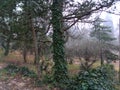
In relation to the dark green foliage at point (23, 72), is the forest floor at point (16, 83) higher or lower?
lower

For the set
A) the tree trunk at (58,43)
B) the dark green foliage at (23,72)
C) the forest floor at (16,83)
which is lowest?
the forest floor at (16,83)

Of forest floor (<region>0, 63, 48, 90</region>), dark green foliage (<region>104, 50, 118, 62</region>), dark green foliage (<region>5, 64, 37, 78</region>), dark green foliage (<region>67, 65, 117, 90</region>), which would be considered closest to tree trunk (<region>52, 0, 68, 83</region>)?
dark green foliage (<region>67, 65, 117, 90</region>)

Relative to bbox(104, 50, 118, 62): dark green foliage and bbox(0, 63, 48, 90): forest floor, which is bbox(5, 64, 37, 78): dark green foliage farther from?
bbox(104, 50, 118, 62): dark green foliage

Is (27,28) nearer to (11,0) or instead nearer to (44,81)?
(11,0)

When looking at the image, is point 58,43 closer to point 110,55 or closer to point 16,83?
point 16,83

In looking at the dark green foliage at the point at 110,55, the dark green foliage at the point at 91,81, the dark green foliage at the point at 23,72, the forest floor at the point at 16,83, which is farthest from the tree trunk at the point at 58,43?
the dark green foliage at the point at 110,55

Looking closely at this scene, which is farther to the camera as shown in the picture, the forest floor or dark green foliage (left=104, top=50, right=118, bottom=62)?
dark green foliage (left=104, top=50, right=118, bottom=62)

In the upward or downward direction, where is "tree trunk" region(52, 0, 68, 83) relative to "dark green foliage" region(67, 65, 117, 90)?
upward

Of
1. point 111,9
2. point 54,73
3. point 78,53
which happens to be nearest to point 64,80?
point 54,73

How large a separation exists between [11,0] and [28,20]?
142 centimetres

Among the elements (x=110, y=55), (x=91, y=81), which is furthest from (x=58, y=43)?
(x=110, y=55)

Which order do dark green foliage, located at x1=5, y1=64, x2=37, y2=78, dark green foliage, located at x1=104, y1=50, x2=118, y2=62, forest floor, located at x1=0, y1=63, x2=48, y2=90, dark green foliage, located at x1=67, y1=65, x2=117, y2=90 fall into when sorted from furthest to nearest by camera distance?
dark green foliage, located at x1=104, y1=50, x2=118, y2=62, dark green foliage, located at x1=5, y1=64, x2=37, y2=78, forest floor, located at x1=0, y1=63, x2=48, y2=90, dark green foliage, located at x1=67, y1=65, x2=117, y2=90

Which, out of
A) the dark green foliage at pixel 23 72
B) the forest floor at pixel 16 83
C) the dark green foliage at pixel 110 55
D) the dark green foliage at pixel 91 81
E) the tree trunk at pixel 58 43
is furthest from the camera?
the dark green foliage at pixel 110 55

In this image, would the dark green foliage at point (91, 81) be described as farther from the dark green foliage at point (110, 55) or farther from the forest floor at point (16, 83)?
the dark green foliage at point (110, 55)
